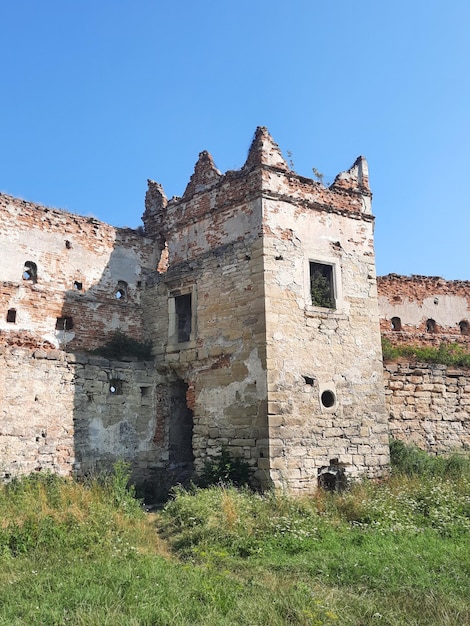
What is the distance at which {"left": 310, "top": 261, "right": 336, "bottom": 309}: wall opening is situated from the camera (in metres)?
11.7

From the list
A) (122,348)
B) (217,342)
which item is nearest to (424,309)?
(217,342)

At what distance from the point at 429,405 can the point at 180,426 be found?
577cm

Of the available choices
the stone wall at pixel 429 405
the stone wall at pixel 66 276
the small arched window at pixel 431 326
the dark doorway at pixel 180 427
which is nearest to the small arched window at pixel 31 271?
the stone wall at pixel 66 276

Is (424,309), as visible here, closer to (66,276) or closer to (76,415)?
(66,276)

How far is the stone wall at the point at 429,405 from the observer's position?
13.2 meters

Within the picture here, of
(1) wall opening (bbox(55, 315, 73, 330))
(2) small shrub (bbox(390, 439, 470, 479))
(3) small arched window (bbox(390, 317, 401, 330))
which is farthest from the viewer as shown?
(3) small arched window (bbox(390, 317, 401, 330))

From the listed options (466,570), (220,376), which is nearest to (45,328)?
(220,376)

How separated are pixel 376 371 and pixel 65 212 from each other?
24.4 feet

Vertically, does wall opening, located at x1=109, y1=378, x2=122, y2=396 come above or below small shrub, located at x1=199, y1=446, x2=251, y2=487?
above

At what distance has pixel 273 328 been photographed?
35.6 feet

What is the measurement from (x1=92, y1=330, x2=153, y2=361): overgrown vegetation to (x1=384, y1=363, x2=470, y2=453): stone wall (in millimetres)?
5407

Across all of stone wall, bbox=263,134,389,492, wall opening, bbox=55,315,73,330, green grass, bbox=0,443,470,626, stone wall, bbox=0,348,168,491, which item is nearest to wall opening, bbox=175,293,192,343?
stone wall, bbox=0,348,168,491

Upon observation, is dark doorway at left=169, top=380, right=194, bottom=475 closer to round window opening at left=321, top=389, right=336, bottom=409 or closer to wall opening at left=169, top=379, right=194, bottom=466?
wall opening at left=169, top=379, right=194, bottom=466

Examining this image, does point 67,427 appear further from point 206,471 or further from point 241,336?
point 241,336
